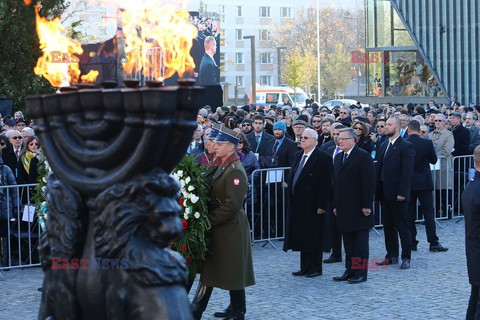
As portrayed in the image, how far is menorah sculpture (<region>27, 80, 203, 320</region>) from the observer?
12.9 feet

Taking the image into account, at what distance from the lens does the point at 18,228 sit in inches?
495

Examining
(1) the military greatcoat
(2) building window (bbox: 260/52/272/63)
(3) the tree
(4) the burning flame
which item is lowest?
(1) the military greatcoat

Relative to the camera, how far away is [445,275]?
469 inches

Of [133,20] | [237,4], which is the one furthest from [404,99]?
[237,4]

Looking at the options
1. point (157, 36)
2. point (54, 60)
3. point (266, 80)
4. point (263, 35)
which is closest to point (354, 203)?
point (54, 60)

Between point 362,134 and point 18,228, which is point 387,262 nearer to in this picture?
point 362,134

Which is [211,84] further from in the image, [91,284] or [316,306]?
[91,284]

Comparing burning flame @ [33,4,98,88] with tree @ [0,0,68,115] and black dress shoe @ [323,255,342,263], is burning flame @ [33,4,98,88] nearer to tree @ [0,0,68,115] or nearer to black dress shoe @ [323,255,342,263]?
black dress shoe @ [323,255,342,263]

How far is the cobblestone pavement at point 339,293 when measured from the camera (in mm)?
9844

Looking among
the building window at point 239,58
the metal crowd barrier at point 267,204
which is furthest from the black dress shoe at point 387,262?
the building window at point 239,58

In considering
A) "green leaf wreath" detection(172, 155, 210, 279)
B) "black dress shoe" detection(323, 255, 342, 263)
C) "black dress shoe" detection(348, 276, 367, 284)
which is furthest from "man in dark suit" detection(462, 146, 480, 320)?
"black dress shoe" detection(323, 255, 342, 263)

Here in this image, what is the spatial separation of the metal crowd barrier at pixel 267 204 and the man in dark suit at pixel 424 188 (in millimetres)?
2056

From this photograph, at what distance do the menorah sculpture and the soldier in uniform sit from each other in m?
4.68

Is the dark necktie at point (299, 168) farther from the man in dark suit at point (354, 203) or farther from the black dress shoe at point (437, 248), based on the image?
the black dress shoe at point (437, 248)
